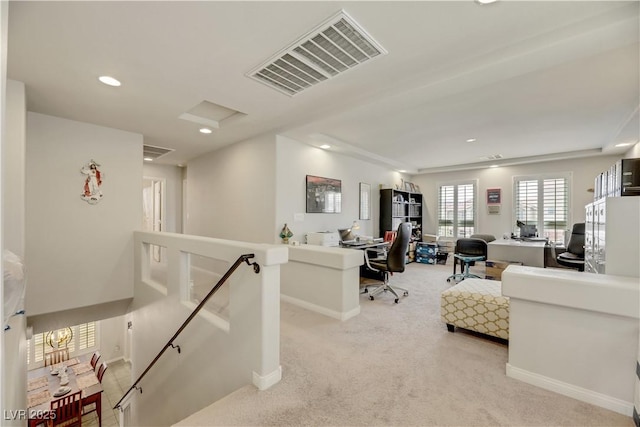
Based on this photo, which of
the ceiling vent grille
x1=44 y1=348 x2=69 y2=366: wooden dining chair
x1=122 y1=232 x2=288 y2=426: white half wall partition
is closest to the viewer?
x1=122 y1=232 x2=288 y2=426: white half wall partition

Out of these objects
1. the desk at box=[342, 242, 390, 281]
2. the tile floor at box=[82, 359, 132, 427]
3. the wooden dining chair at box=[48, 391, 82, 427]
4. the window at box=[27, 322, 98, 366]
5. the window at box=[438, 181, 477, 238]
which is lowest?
the tile floor at box=[82, 359, 132, 427]

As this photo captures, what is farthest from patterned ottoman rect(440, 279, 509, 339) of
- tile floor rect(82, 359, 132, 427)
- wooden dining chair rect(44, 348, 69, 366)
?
wooden dining chair rect(44, 348, 69, 366)

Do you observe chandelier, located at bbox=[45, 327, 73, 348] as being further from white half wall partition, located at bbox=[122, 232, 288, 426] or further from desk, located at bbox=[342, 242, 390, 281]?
desk, located at bbox=[342, 242, 390, 281]

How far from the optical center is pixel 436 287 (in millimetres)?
4633

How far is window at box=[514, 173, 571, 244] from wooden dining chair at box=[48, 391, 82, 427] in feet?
33.4

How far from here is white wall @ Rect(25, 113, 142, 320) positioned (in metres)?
3.62

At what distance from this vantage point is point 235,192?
16.3 feet

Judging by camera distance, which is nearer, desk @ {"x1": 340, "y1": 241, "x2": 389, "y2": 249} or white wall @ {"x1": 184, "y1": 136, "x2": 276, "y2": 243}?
white wall @ {"x1": 184, "y1": 136, "x2": 276, "y2": 243}

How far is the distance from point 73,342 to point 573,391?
991 centimetres

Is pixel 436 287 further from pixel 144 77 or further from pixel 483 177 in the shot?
pixel 144 77

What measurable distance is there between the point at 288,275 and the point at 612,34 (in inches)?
149

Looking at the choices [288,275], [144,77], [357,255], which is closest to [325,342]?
[357,255]

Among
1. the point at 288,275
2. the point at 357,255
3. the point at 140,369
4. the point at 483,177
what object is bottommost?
the point at 140,369

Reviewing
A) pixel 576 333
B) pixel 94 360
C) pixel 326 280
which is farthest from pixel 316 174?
pixel 94 360
